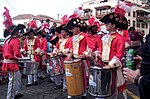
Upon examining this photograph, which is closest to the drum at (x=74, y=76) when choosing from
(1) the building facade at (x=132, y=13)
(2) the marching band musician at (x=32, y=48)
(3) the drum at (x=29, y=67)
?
(3) the drum at (x=29, y=67)

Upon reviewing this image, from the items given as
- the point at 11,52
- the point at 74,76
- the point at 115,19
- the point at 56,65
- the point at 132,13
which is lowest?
the point at 74,76

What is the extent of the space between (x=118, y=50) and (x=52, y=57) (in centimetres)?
303

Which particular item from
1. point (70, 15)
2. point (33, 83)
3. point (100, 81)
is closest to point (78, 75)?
point (100, 81)

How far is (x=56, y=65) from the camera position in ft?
21.1

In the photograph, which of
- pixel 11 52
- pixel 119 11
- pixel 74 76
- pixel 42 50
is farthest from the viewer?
pixel 42 50

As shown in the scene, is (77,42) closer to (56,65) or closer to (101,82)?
(56,65)

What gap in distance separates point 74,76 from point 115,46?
1.21m

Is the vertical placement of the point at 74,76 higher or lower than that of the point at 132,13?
lower

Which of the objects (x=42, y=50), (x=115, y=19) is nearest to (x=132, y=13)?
(x=42, y=50)

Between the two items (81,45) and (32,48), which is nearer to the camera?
(81,45)

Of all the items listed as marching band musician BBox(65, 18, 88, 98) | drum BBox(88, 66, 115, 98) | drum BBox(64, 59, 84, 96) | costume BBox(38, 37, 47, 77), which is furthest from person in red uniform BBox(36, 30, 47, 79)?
drum BBox(88, 66, 115, 98)

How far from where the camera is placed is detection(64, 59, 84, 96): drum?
4.58 m

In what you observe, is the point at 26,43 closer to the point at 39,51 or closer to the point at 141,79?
the point at 39,51

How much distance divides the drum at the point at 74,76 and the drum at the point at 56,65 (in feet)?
5.84
